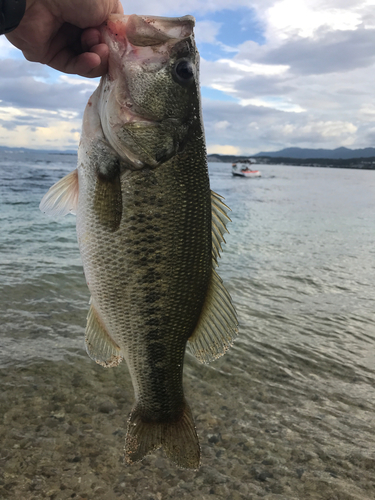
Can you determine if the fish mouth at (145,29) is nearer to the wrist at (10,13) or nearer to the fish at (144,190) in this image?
the fish at (144,190)

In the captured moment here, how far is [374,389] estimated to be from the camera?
4988 mm

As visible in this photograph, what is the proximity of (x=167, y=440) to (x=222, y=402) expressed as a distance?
6.58 ft

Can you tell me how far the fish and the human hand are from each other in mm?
110

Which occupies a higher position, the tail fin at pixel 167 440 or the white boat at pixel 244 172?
the white boat at pixel 244 172

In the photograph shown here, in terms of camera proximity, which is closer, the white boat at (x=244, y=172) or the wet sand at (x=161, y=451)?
the wet sand at (x=161, y=451)

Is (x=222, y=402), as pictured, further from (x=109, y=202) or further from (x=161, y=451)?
(x=109, y=202)

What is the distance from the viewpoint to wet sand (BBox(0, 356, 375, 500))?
320cm

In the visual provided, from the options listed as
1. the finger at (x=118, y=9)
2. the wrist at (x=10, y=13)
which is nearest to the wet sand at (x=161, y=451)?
the wrist at (x=10, y=13)

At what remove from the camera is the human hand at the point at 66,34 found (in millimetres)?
2256

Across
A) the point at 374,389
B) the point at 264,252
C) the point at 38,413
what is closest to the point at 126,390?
the point at 38,413

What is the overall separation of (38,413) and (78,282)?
14.4ft

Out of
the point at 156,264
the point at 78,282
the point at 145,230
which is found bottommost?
the point at 78,282

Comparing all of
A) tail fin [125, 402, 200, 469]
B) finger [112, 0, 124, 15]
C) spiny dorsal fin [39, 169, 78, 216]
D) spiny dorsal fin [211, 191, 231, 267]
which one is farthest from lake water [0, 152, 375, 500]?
finger [112, 0, 124, 15]

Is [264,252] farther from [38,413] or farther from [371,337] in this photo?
[38,413]
